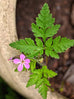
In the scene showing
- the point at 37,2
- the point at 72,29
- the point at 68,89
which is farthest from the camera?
the point at 72,29

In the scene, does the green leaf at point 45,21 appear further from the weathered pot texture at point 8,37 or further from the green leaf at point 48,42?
the weathered pot texture at point 8,37

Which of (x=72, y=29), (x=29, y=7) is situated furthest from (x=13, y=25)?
(x=72, y=29)

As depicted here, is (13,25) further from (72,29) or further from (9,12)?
(72,29)

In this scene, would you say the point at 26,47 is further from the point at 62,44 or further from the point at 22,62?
the point at 62,44

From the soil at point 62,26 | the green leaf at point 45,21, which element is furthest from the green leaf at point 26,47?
the soil at point 62,26

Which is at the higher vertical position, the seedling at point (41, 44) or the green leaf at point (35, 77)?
the seedling at point (41, 44)

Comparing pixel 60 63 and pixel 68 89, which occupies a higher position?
pixel 60 63

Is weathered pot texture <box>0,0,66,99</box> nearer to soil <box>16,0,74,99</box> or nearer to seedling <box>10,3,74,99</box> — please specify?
seedling <box>10,3,74,99</box>

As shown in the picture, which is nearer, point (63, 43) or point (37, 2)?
point (63, 43)
